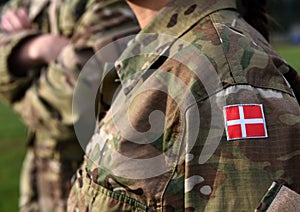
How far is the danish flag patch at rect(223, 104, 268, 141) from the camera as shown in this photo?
A: 4.37 feet

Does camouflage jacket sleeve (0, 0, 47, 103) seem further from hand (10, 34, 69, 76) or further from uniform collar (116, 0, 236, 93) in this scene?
uniform collar (116, 0, 236, 93)

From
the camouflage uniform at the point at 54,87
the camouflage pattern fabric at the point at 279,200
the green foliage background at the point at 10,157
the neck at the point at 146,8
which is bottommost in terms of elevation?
the green foliage background at the point at 10,157

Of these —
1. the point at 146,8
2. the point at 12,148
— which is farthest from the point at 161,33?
the point at 12,148

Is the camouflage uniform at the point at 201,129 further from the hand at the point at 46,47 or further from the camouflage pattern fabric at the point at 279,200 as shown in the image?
the hand at the point at 46,47

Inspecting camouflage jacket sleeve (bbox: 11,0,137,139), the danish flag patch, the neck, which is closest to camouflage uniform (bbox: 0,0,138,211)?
camouflage jacket sleeve (bbox: 11,0,137,139)

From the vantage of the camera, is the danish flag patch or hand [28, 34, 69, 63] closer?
the danish flag patch

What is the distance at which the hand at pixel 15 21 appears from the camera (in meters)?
3.28

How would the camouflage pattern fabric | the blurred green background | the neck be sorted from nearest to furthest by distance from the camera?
the camouflage pattern fabric → the neck → the blurred green background

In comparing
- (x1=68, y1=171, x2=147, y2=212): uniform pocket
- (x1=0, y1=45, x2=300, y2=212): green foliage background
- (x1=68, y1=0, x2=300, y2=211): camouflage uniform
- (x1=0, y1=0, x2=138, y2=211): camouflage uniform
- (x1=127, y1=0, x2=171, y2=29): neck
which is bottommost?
(x1=0, y1=45, x2=300, y2=212): green foliage background

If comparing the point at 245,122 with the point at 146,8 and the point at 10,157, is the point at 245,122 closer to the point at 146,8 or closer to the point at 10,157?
the point at 146,8

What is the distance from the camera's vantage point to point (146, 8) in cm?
171

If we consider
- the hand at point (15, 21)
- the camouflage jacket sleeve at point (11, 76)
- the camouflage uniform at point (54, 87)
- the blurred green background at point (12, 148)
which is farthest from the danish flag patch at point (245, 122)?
the hand at point (15, 21)

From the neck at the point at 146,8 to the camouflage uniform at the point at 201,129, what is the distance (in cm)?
11

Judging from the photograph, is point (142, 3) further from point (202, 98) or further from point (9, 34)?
point (9, 34)
